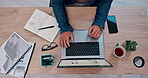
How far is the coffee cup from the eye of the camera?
0.95 meters

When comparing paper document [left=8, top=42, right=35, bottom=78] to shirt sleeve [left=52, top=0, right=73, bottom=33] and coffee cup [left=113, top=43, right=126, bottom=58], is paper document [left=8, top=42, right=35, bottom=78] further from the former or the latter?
coffee cup [left=113, top=43, right=126, bottom=58]

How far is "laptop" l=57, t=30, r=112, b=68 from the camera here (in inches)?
36.4

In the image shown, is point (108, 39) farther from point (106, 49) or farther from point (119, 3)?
point (119, 3)

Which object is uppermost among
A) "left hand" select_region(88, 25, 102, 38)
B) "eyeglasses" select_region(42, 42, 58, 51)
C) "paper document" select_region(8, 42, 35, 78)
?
"left hand" select_region(88, 25, 102, 38)

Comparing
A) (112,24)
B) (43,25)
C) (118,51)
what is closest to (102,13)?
(112,24)

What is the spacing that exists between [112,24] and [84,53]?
0.32 metres

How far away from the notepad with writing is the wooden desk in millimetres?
32

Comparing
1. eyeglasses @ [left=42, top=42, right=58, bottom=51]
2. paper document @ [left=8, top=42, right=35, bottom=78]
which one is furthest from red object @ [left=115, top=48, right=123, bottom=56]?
paper document @ [left=8, top=42, right=35, bottom=78]

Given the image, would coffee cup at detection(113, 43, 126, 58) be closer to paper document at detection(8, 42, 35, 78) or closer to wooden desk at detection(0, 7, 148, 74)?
wooden desk at detection(0, 7, 148, 74)

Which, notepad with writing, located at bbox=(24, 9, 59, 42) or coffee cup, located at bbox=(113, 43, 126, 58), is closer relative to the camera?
coffee cup, located at bbox=(113, 43, 126, 58)

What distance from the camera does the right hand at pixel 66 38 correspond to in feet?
3.23

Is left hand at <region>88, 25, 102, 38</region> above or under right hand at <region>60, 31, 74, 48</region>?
above

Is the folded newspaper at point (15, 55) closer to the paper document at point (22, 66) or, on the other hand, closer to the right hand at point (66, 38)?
the paper document at point (22, 66)

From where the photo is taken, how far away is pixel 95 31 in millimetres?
1004
